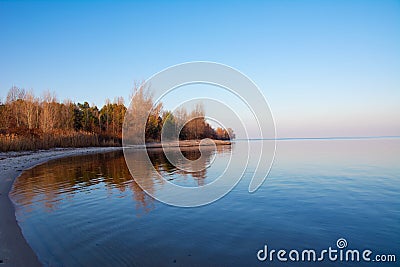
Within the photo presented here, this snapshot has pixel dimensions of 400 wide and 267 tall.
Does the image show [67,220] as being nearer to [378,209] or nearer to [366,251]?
[366,251]

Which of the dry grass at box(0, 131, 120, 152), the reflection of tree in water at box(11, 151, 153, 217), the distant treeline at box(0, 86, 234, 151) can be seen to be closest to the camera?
the reflection of tree in water at box(11, 151, 153, 217)

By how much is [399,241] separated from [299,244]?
207cm

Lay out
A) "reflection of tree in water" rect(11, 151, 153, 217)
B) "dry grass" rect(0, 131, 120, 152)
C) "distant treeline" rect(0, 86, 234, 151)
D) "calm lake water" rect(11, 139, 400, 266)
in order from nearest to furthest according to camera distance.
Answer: "calm lake water" rect(11, 139, 400, 266) < "reflection of tree in water" rect(11, 151, 153, 217) < "dry grass" rect(0, 131, 120, 152) < "distant treeline" rect(0, 86, 234, 151)

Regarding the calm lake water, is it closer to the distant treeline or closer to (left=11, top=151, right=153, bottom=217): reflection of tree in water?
(left=11, top=151, right=153, bottom=217): reflection of tree in water

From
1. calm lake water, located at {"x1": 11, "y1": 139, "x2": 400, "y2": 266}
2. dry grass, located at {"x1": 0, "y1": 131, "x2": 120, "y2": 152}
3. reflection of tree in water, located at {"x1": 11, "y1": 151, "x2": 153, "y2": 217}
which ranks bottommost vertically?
calm lake water, located at {"x1": 11, "y1": 139, "x2": 400, "y2": 266}

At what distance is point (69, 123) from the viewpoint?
159ft

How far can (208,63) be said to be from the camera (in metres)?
7.36

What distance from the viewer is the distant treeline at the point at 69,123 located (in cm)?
2869

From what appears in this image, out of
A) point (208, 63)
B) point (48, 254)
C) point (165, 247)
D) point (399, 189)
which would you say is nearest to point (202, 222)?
point (165, 247)

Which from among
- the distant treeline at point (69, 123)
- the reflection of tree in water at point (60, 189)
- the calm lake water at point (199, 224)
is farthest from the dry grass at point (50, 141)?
the calm lake water at point (199, 224)

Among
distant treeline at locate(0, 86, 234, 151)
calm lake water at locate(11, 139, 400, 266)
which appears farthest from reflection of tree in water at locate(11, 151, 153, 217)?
distant treeline at locate(0, 86, 234, 151)

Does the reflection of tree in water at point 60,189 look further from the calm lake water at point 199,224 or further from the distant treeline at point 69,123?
the distant treeline at point 69,123

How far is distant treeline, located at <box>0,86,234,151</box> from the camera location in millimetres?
28688

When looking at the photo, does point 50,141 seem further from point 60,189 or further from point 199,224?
point 199,224
